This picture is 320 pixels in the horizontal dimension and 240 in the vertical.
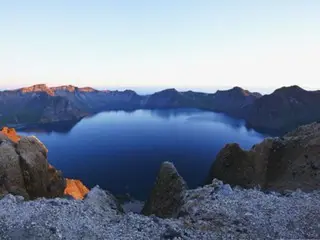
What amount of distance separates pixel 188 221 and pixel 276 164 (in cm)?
3051

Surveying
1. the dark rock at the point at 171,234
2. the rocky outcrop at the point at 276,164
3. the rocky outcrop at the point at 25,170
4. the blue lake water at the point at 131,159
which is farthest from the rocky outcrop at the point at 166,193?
the blue lake water at the point at 131,159

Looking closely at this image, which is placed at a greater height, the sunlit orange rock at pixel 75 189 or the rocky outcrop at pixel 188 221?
the rocky outcrop at pixel 188 221

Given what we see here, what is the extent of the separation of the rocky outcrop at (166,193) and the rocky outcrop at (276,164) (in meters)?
14.0

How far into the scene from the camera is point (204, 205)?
82.9 feet

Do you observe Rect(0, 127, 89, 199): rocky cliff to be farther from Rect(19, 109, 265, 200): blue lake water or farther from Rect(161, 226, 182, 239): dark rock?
Rect(19, 109, 265, 200): blue lake water

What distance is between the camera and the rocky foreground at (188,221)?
2067cm

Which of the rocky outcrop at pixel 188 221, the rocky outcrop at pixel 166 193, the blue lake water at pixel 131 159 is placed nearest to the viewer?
the rocky outcrop at pixel 188 221

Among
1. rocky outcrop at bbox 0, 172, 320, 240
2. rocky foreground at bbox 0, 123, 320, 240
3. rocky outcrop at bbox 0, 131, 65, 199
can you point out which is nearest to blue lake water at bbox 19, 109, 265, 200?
rocky outcrop at bbox 0, 131, 65, 199

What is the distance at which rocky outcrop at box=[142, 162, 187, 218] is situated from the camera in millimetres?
35553

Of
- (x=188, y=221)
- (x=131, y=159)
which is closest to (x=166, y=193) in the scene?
(x=188, y=221)

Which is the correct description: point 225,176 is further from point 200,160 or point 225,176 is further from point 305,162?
point 200,160

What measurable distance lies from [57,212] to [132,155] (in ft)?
421

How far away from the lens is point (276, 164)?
48.4m

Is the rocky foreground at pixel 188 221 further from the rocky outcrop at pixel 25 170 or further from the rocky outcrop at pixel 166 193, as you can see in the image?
the rocky outcrop at pixel 25 170
